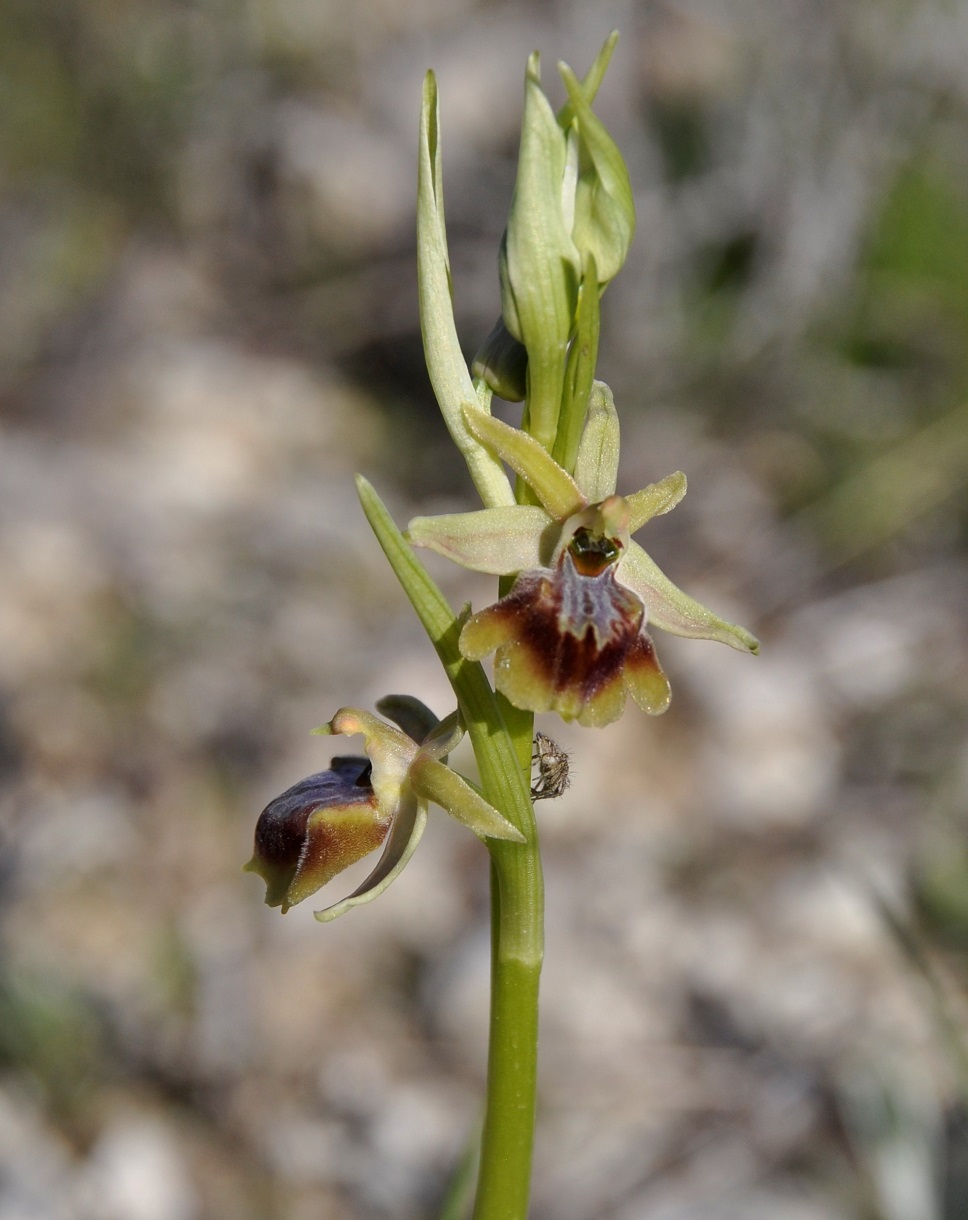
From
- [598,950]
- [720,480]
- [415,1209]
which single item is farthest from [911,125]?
[415,1209]

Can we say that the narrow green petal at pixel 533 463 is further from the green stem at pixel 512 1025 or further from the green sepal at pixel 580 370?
the green stem at pixel 512 1025

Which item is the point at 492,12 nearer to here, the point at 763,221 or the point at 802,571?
the point at 763,221

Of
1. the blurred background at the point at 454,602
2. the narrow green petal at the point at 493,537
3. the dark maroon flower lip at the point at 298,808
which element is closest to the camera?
the narrow green petal at the point at 493,537

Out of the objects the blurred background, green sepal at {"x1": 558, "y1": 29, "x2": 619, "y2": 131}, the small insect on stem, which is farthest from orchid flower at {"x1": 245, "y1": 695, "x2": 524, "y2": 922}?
the blurred background

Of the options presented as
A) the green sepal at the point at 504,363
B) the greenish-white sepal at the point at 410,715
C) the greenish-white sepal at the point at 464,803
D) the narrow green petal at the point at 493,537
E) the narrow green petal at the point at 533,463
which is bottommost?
the greenish-white sepal at the point at 464,803

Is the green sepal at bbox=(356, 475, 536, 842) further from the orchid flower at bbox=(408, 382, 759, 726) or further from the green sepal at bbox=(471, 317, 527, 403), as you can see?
the green sepal at bbox=(471, 317, 527, 403)

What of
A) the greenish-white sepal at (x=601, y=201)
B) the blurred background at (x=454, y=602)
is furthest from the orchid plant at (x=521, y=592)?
the blurred background at (x=454, y=602)

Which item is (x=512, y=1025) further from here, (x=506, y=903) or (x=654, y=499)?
(x=654, y=499)

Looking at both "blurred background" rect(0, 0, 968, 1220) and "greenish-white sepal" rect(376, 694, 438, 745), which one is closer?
"greenish-white sepal" rect(376, 694, 438, 745)
